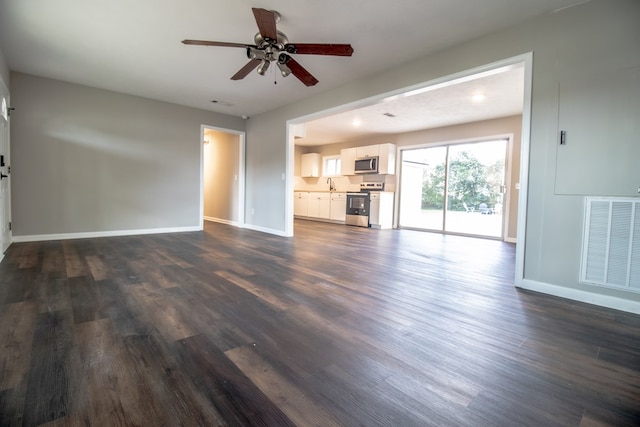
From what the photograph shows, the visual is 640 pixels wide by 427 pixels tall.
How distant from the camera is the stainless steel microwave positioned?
24.5 ft

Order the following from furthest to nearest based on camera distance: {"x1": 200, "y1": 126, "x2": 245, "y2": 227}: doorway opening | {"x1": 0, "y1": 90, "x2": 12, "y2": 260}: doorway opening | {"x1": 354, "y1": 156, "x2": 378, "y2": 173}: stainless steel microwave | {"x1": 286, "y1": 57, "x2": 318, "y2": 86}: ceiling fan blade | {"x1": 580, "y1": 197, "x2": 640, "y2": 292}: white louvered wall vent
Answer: {"x1": 354, "y1": 156, "x2": 378, "y2": 173}: stainless steel microwave < {"x1": 200, "y1": 126, "x2": 245, "y2": 227}: doorway opening < {"x1": 0, "y1": 90, "x2": 12, "y2": 260}: doorway opening < {"x1": 286, "y1": 57, "x2": 318, "y2": 86}: ceiling fan blade < {"x1": 580, "y1": 197, "x2": 640, "y2": 292}: white louvered wall vent

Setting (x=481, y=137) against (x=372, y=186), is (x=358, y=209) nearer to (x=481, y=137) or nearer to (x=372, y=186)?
(x=372, y=186)

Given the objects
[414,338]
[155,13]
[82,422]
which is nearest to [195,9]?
[155,13]

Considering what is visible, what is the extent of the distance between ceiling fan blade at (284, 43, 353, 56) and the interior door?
359cm

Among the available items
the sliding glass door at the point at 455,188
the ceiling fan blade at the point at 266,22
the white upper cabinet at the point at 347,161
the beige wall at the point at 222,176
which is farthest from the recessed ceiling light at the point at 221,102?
the sliding glass door at the point at 455,188

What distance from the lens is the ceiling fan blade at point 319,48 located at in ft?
8.51

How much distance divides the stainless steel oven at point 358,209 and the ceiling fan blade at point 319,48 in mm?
5031

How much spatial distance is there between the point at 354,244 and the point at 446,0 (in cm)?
A: 339

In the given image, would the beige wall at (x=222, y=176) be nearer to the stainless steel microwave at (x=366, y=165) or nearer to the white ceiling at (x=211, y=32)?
the white ceiling at (x=211, y=32)

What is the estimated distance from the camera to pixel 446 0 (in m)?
2.43

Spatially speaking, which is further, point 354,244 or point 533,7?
point 354,244

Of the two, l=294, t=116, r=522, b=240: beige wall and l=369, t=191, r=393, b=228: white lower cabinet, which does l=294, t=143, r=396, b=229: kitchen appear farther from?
l=294, t=116, r=522, b=240: beige wall

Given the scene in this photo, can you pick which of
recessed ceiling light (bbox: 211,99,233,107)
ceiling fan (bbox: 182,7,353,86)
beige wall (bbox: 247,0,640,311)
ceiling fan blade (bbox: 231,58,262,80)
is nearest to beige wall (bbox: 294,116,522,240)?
beige wall (bbox: 247,0,640,311)

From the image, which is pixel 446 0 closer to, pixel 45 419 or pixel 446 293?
pixel 446 293
